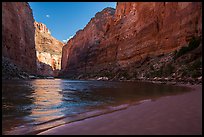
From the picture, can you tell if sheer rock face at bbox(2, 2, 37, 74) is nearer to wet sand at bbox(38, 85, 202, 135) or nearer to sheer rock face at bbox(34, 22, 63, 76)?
sheer rock face at bbox(34, 22, 63, 76)

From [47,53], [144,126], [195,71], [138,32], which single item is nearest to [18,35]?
[138,32]

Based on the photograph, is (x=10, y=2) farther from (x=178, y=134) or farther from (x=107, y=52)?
(x=178, y=134)

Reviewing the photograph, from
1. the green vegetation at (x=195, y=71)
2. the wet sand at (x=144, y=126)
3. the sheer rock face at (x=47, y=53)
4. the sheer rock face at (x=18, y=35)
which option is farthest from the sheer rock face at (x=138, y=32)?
the sheer rock face at (x=47, y=53)

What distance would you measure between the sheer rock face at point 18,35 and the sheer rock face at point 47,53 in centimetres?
4414

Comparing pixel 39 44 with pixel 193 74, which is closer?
pixel 193 74

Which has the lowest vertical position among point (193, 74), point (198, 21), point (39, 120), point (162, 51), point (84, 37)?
point (39, 120)

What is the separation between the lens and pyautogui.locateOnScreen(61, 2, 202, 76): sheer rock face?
3225 centimetres

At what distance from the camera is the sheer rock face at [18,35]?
53.2 metres

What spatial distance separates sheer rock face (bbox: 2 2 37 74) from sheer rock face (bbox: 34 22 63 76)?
145 ft

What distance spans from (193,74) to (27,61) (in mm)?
60956

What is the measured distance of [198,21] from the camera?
29.2 meters

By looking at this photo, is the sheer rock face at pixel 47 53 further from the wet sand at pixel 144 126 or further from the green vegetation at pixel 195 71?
the wet sand at pixel 144 126

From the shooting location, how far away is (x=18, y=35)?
61219mm

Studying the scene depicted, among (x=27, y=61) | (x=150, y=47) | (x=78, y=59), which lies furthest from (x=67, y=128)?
(x=78, y=59)
